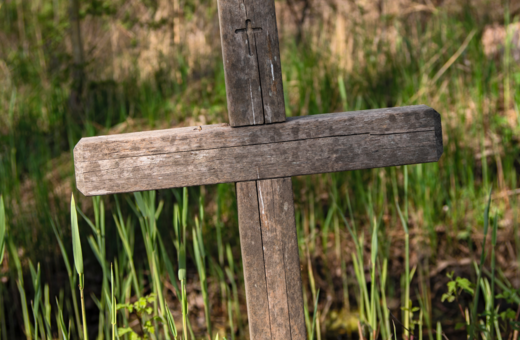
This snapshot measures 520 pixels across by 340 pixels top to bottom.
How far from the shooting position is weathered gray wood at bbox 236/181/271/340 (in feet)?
3.36

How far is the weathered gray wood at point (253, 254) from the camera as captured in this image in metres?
1.02

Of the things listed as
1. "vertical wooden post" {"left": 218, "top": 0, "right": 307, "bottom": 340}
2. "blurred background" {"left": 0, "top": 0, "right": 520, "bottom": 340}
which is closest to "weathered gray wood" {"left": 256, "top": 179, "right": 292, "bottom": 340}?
"vertical wooden post" {"left": 218, "top": 0, "right": 307, "bottom": 340}

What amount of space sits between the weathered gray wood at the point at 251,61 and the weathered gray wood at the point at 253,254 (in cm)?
17

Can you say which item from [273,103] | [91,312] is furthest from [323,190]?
[273,103]

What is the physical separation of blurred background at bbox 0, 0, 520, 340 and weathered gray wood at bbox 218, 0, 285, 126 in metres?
0.28

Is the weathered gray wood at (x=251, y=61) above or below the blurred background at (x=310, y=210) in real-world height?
above

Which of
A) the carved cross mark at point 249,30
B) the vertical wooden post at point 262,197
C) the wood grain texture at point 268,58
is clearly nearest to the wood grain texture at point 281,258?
the vertical wooden post at point 262,197

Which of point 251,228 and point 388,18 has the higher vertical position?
point 388,18

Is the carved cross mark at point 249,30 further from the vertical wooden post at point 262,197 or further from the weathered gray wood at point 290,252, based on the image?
the weathered gray wood at point 290,252

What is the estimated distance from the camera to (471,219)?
6.97 ft

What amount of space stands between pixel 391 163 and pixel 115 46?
458 cm

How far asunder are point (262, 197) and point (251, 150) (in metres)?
0.12

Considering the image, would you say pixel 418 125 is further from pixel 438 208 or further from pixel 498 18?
pixel 498 18

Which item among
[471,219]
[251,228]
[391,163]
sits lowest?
[471,219]
